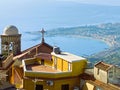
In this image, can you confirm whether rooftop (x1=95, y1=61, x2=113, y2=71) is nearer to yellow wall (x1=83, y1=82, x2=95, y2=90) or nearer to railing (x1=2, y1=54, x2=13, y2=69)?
yellow wall (x1=83, y1=82, x2=95, y2=90)

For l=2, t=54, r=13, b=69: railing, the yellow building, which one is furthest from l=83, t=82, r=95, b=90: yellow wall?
l=2, t=54, r=13, b=69: railing

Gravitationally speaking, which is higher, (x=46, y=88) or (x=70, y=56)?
(x=70, y=56)

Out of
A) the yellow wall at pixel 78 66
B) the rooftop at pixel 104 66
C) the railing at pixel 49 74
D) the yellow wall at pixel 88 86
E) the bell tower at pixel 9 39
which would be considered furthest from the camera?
the bell tower at pixel 9 39

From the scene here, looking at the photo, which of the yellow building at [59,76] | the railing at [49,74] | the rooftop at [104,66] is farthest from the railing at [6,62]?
the rooftop at [104,66]

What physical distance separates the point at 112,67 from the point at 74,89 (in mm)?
2535

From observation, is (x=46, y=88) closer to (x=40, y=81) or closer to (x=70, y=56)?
(x=40, y=81)

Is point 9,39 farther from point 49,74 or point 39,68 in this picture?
point 49,74

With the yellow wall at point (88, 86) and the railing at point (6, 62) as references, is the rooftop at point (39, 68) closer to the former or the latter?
the yellow wall at point (88, 86)

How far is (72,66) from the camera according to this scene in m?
21.5

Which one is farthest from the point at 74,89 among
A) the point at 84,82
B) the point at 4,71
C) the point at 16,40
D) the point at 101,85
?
the point at 16,40

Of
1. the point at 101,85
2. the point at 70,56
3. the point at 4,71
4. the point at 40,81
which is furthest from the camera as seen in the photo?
the point at 4,71

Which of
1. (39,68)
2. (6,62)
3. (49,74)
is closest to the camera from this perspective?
(49,74)

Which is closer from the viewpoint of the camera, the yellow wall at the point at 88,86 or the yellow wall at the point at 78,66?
the yellow wall at the point at 88,86

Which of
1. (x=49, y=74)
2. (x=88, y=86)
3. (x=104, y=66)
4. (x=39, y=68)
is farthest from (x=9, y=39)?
(x=104, y=66)
